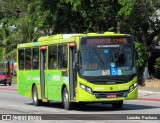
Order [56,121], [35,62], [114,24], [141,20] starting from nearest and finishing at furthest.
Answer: [56,121]
[35,62]
[141,20]
[114,24]

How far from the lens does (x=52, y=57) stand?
22.8 meters

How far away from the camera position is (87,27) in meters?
42.6

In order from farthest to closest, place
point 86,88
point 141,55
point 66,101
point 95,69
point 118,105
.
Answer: point 141,55 < point 118,105 < point 66,101 < point 95,69 < point 86,88

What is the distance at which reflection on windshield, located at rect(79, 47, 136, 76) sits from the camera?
66.5 feet

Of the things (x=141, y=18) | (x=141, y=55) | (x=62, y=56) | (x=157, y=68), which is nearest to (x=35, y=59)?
(x=62, y=56)

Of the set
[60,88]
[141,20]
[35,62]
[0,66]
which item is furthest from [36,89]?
[0,66]

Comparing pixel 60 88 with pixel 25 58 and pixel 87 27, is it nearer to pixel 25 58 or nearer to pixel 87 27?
pixel 25 58

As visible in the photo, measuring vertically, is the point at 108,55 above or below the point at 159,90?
above

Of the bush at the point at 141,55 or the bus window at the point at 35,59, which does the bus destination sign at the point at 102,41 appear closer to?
the bus window at the point at 35,59

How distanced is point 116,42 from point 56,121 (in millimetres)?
5269

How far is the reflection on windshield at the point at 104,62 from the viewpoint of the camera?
2028cm

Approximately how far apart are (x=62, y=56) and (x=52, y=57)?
1.20 metres

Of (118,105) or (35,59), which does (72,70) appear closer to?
(118,105)

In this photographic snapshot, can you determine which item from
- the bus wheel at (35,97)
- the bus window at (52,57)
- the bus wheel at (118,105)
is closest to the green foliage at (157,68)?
the bus wheel at (35,97)
